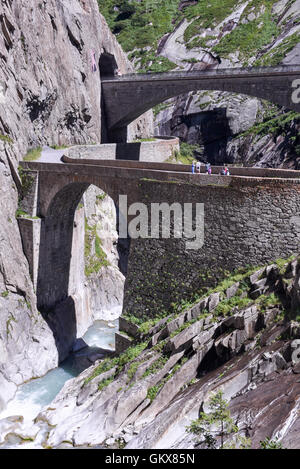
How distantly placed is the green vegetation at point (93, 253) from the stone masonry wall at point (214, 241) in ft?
37.5

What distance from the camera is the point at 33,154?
31125 mm

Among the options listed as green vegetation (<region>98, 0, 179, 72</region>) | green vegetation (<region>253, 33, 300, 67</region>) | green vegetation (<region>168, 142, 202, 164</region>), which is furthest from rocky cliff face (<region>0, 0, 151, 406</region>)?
green vegetation (<region>98, 0, 179, 72</region>)

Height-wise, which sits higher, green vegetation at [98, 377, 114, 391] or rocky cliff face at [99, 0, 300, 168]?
rocky cliff face at [99, 0, 300, 168]

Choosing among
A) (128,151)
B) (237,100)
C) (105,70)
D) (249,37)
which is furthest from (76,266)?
(249,37)

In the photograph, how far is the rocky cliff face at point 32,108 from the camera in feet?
84.8

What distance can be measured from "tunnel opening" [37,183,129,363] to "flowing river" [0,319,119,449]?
29.2 inches

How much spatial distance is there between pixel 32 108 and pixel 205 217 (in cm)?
1747

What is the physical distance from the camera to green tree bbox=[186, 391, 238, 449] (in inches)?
464

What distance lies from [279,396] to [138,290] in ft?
36.3

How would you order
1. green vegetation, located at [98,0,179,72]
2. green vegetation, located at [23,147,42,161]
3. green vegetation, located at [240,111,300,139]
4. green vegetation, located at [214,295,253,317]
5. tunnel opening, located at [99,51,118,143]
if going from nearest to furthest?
1. green vegetation, located at [214,295,253,317]
2. green vegetation, located at [23,147,42,161]
3. tunnel opening, located at [99,51,118,143]
4. green vegetation, located at [240,111,300,139]
5. green vegetation, located at [98,0,179,72]

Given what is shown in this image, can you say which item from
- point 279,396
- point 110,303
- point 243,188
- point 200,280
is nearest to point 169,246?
point 200,280

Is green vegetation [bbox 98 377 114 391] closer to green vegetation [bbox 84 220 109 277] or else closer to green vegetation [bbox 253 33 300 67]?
green vegetation [bbox 84 220 109 277]

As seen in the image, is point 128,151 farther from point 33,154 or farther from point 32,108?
point 33,154

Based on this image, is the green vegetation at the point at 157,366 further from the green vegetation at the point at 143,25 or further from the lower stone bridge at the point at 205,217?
the green vegetation at the point at 143,25
